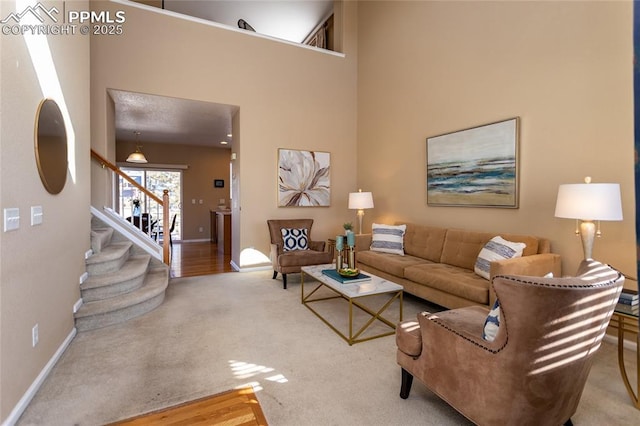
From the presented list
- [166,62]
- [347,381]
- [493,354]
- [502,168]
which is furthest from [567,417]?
[166,62]

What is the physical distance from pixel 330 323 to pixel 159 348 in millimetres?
1512

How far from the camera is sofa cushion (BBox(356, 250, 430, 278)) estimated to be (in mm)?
3650

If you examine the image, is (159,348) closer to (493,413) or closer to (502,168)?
(493,413)

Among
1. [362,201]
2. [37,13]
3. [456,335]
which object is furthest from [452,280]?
[37,13]

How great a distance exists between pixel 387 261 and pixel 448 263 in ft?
2.35

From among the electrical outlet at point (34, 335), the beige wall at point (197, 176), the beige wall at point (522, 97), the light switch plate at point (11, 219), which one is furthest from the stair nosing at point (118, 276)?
the beige wall at point (197, 176)

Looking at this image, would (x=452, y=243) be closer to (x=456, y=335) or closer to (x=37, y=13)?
(x=456, y=335)

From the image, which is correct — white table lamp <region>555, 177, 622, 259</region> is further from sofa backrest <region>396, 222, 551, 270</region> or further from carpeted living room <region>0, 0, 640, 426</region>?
sofa backrest <region>396, 222, 551, 270</region>

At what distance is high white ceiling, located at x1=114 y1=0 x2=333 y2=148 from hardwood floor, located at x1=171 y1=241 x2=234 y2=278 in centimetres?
279

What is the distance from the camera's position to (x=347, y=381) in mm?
2053

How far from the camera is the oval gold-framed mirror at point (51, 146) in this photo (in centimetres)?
204

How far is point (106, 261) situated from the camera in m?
3.28

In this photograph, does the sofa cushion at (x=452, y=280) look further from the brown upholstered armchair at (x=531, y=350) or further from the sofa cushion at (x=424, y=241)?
the brown upholstered armchair at (x=531, y=350)

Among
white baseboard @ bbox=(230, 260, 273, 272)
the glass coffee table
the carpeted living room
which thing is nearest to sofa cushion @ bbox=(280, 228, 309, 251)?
the carpeted living room
